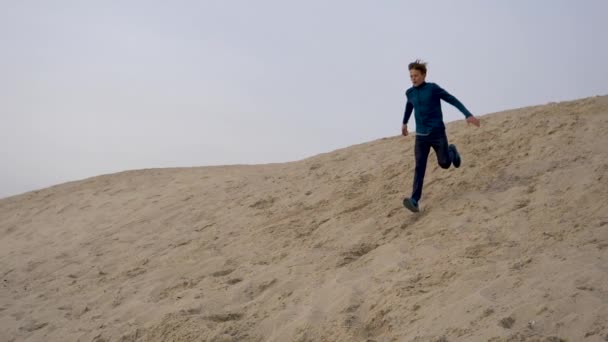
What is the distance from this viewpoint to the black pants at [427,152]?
5227 mm

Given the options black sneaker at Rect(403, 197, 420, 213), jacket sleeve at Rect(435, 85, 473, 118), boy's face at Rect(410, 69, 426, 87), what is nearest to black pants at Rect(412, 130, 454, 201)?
black sneaker at Rect(403, 197, 420, 213)

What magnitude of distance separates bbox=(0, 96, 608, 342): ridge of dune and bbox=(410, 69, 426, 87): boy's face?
1.25 m

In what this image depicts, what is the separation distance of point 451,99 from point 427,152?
545 mm

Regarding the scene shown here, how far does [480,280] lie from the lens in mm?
3844

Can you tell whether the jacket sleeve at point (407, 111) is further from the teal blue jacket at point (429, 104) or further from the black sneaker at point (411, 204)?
the black sneaker at point (411, 204)

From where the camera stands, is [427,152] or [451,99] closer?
[451,99]

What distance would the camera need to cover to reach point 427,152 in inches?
210

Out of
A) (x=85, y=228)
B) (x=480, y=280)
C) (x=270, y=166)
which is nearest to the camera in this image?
(x=480, y=280)

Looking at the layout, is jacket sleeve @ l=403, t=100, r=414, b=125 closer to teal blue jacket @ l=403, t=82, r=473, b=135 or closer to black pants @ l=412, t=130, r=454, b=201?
teal blue jacket @ l=403, t=82, r=473, b=135

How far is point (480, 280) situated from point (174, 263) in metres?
3.36

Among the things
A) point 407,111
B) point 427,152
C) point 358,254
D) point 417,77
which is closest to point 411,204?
point 427,152

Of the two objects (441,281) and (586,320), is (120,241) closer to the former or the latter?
(441,281)

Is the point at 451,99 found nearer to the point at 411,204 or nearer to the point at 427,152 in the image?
the point at 427,152

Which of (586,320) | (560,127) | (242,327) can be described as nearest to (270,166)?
(560,127)
